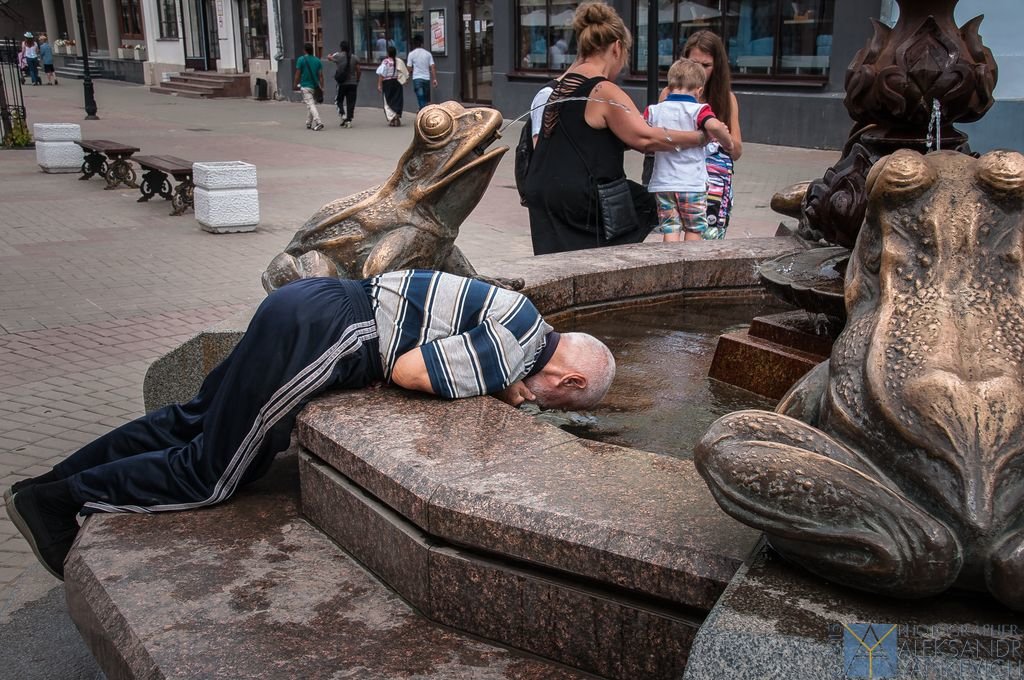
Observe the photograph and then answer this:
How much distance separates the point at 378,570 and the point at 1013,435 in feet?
5.40

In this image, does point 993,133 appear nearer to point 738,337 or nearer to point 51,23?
point 738,337

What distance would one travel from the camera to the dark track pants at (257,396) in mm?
2951

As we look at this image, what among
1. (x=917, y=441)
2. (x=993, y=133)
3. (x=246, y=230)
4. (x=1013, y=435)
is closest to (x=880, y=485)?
(x=917, y=441)

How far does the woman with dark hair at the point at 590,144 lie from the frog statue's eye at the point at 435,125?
1.97 metres

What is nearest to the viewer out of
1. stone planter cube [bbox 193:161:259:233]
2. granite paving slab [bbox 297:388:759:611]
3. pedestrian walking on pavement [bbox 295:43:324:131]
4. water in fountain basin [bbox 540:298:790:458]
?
granite paving slab [bbox 297:388:759:611]

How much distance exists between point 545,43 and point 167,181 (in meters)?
11.1

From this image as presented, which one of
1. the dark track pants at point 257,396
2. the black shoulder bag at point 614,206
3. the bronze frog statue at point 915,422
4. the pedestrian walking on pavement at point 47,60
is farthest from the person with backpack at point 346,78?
the bronze frog statue at point 915,422

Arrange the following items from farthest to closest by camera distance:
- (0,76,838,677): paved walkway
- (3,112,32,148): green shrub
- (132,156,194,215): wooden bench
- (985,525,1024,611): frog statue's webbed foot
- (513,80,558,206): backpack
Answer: (3,112,32,148): green shrub < (132,156,194,215): wooden bench < (513,80,558,206): backpack < (0,76,838,677): paved walkway < (985,525,1024,611): frog statue's webbed foot

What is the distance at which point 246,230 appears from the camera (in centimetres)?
Answer: 1088

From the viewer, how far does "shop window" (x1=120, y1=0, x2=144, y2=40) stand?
39750 mm

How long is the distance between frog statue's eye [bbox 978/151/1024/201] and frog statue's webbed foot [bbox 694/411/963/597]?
2.05ft

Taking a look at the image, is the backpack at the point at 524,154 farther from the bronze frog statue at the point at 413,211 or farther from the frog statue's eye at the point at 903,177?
the frog statue's eye at the point at 903,177

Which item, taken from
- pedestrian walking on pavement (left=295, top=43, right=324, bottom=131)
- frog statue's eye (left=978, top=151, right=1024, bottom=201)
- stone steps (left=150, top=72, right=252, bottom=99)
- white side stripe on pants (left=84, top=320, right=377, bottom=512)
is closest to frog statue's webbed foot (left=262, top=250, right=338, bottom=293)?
white side stripe on pants (left=84, top=320, right=377, bottom=512)

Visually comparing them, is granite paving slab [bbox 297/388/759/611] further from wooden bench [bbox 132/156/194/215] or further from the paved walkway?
wooden bench [bbox 132/156/194/215]
